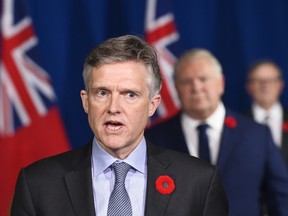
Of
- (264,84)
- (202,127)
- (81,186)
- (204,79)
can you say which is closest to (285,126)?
(264,84)

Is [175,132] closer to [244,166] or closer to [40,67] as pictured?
[244,166]

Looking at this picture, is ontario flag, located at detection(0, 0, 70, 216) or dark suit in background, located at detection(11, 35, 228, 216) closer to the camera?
dark suit in background, located at detection(11, 35, 228, 216)

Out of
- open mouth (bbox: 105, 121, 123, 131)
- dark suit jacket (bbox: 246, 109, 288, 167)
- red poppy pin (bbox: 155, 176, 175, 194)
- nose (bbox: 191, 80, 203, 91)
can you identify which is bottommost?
dark suit jacket (bbox: 246, 109, 288, 167)

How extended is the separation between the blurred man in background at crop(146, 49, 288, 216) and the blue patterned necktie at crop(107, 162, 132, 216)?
1.02 metres

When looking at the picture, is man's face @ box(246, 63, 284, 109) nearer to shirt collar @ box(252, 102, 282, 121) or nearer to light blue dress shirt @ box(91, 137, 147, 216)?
shirt collar @ box(252, 102, 282, 121)

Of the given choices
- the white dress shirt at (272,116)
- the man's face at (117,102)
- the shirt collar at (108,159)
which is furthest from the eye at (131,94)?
the white dress shirt at (272,116)

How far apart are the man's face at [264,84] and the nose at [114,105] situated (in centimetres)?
318

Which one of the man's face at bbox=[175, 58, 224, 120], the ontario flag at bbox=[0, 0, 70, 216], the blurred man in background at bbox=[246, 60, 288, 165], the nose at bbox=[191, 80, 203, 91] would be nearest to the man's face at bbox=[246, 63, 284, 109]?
the blurred man in background at bbox=[246, 60, 288, 165]

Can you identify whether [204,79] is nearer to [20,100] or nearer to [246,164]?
[246,164]

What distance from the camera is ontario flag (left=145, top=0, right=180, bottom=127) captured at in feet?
14.6

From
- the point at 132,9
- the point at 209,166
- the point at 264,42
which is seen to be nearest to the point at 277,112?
the point at 264,42

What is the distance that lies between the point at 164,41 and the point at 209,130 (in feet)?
5.06

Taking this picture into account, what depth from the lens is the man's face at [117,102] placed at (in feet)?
6.05

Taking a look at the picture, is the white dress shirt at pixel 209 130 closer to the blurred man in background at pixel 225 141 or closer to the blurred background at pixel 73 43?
the blurred man in background at pixel 225 141
